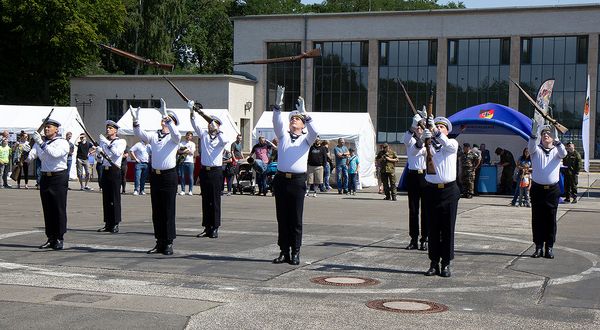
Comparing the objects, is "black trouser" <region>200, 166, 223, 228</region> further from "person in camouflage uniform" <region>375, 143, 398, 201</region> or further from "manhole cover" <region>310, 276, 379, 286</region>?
"person in camouflage uniform" <region>375, 143, 398, 201</region>

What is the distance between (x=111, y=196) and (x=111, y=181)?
0.29 m

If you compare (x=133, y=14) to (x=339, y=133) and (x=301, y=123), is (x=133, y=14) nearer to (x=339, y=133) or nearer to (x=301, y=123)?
(x=339, y=133)

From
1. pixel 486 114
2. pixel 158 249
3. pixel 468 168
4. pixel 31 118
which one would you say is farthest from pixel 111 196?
pixel 31 118

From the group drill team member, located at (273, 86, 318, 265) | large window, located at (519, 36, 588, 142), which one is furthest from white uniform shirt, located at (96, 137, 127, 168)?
large window, located at (519, 36, 588, 142)

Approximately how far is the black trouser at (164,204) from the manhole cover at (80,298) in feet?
11.5

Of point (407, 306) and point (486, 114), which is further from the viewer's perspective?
point (486, 114)

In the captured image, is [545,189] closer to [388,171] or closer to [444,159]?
[444,159]

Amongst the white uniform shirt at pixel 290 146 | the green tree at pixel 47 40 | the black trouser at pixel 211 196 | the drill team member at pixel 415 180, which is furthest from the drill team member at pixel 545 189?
the green tree at pixel 47 40

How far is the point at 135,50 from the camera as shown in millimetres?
67438

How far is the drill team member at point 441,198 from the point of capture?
11.0 m

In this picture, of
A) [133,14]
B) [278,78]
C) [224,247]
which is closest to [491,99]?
[278,78]

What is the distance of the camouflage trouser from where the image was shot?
90.9 feet

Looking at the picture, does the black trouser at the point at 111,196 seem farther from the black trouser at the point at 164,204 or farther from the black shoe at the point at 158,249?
the black shoe at the point at 158,249

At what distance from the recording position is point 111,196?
15.6 meters
